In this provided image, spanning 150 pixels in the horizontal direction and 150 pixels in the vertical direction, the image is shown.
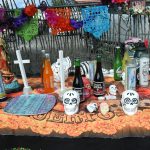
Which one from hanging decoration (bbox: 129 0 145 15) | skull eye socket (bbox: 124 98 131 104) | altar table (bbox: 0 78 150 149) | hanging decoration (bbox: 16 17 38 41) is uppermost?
hanging decoration (bbox: 129 0 145 15)

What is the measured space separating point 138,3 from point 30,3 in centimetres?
63

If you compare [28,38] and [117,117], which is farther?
[28,38]

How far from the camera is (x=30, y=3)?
5.51 feet

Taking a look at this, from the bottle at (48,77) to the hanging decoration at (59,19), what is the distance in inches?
8.8

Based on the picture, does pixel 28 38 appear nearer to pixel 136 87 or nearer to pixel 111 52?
pixel 111 52

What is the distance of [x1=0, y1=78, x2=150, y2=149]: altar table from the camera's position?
122 cm

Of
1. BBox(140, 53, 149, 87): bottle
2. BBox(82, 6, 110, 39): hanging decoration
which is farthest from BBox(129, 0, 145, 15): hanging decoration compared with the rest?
BBox(140, 53, 149, 87): bottle

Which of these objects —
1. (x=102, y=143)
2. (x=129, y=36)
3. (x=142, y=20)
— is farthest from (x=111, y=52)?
(x=102, y=143)

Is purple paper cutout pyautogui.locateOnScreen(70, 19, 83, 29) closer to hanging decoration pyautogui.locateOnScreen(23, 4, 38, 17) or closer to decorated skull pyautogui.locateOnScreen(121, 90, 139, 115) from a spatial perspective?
hanging decoration pyautogui.locateOnScreen(23, 4, 38, 17)

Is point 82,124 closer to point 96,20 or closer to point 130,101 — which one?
point 130,101

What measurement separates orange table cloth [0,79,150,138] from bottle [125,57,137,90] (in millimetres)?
110

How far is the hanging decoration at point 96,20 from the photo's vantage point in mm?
1565

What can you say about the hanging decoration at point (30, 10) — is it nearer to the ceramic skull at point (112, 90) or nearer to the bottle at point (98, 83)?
the bottle at point (98, 83)

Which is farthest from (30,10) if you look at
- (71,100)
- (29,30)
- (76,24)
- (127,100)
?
(127,100)
